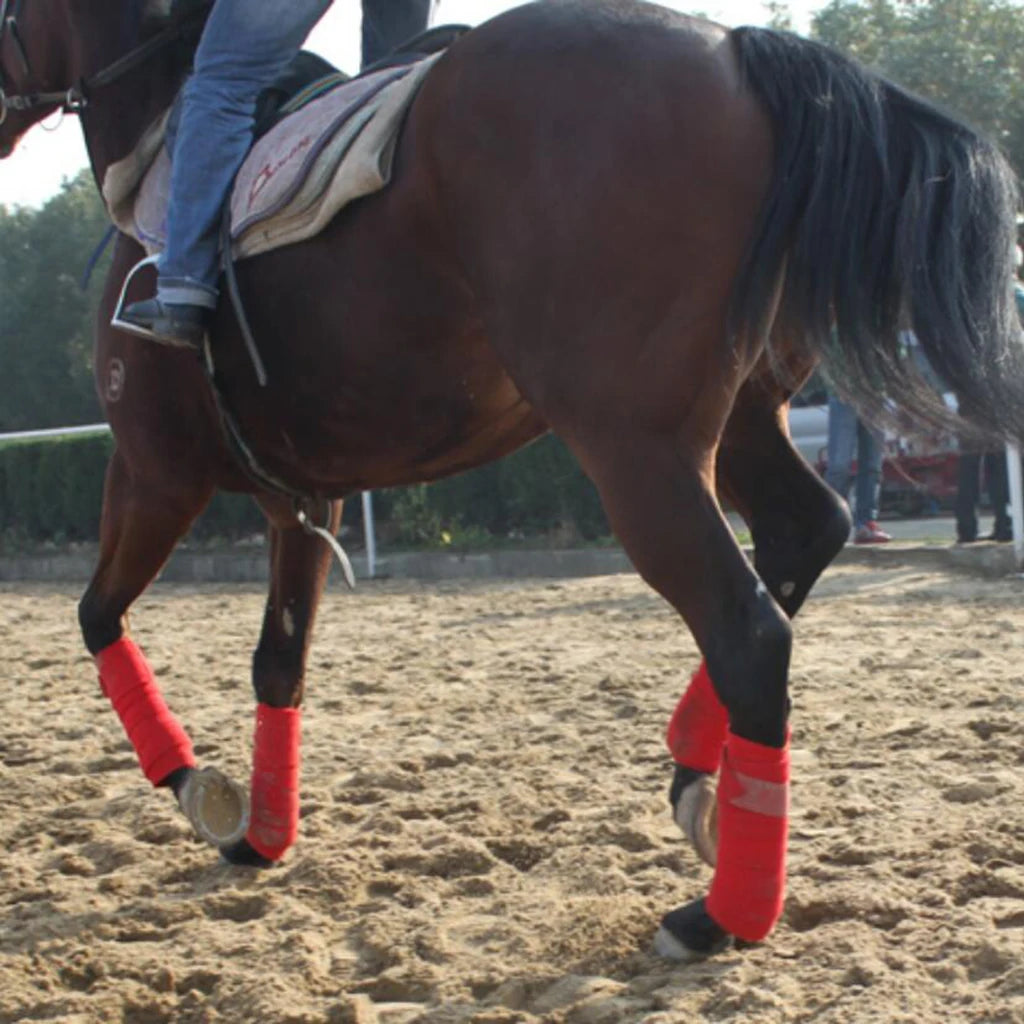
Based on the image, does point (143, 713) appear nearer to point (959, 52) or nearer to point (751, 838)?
point (751, 838)

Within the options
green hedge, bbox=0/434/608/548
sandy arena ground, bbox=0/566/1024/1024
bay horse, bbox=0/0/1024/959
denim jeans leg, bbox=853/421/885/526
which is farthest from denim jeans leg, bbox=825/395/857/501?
bay horse, bbox=0/0/1024/959

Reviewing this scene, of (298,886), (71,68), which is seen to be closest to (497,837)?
(298,886)

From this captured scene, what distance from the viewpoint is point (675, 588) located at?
9.81 feet

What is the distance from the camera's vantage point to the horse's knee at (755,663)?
292 centimetres

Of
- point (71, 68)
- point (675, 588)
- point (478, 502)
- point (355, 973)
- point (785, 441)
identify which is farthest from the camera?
point (478, 502)

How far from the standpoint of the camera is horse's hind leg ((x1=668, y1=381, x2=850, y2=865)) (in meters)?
3.68

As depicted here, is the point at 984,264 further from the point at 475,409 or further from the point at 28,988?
the point at 28,988

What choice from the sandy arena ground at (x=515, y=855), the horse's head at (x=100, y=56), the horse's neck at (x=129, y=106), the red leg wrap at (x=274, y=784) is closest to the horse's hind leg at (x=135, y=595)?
the red leg wrap at (x=274, y=784)

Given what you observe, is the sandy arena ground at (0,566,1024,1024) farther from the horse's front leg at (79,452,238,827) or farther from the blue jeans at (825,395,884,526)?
the blue jeans at (825,395,884,526)

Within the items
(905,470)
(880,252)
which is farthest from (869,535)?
(880,252)

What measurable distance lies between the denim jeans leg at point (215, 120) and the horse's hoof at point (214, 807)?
1340 mm

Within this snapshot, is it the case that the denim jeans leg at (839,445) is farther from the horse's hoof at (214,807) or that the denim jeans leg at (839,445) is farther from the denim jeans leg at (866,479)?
the horse's hoof at (214,807)

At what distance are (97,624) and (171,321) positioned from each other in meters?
1.09

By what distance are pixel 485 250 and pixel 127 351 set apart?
1.32 metres
